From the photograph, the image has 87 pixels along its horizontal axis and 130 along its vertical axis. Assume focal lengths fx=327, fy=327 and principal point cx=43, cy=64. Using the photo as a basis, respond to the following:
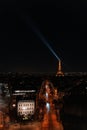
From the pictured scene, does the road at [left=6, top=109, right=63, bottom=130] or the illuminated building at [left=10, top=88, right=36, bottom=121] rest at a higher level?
the illuminated building at [left=10, top=88, right=36, bottom=121]

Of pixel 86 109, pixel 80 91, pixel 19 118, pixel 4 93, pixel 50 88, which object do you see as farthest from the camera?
pixel 80 91

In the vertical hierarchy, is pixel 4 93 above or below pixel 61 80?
below

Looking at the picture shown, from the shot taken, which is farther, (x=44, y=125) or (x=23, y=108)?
(x=44, y=125)

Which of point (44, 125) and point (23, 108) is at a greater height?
point (23, 108)

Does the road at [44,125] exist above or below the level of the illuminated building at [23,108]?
below

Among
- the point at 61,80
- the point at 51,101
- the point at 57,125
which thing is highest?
the point at 61,80

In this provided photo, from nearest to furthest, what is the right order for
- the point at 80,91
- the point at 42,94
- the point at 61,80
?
the point at 42,94, the point at 61,80, the point at 80,91

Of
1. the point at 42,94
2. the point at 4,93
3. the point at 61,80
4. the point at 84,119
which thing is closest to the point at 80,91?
the point at 61,80

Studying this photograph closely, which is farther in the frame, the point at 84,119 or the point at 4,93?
the point at 84,119

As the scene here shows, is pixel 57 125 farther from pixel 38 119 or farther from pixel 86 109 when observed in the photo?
pixel 86 109

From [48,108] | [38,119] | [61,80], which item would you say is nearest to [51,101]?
[48,108]
